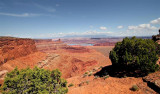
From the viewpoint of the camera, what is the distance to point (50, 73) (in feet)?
34.1

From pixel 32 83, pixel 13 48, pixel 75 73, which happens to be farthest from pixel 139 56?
pixel 13 48

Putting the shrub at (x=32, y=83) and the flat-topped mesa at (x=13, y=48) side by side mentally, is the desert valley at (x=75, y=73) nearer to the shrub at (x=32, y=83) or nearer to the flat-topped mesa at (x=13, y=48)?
the flat-topped mesa at (x=13, y=48)

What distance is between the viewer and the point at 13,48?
88.9 feet

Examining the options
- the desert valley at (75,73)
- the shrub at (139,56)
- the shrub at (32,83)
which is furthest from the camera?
the shrub at (139,56)

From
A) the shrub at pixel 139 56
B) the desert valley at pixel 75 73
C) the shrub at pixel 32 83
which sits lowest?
the desert valley at pixel 75 73

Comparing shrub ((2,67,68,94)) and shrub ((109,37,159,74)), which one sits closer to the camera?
shrub ((2,67,68,94))

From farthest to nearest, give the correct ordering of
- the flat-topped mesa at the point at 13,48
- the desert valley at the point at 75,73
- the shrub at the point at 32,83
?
the flat-topped mesa at the point at 13,48
the desert valley at the point at 75,73
the shrub at the point at 32,83

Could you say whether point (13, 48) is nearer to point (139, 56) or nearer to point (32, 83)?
point (32, 83)

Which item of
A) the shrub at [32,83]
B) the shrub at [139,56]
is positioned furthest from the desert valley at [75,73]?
the shrub at [32,83]

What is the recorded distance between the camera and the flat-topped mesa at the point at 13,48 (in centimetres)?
2391

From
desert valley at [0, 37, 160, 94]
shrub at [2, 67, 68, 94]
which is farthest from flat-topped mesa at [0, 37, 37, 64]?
shrub at [2, 67, 68, 94]

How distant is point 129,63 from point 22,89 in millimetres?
15748

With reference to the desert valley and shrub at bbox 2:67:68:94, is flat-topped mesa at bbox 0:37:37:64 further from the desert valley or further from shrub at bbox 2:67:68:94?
shrub at bbox 2:67:68:94

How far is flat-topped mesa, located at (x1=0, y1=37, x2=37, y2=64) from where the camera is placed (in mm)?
23909
